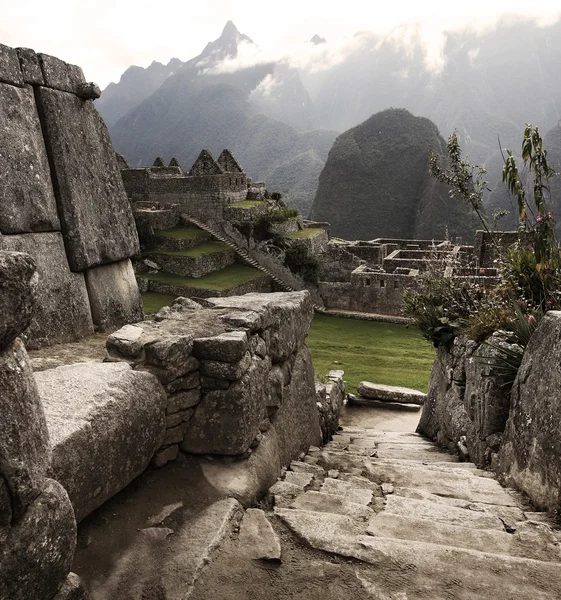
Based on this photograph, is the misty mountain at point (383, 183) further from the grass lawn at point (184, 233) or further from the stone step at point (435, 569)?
the stone step at point (435, 569)

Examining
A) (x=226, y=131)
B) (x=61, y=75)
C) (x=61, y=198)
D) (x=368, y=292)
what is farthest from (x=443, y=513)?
(x=226, y=131)

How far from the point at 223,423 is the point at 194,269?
2358 cm

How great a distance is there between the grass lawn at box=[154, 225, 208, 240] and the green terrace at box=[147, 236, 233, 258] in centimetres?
85

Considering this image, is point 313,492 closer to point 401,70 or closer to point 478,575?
point 478,575

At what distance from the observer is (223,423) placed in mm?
3775

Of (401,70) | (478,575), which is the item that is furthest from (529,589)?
(401,70)

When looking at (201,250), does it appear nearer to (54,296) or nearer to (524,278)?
(524,278)

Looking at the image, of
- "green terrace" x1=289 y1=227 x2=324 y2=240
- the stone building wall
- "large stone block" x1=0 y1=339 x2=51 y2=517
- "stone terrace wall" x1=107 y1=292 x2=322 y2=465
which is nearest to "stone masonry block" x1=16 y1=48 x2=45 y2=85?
"stone terrace wall" x1=107 y1=292 x2=322 y2=465

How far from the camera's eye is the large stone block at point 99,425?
2.52 meters

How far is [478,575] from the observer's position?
2668 millimetres

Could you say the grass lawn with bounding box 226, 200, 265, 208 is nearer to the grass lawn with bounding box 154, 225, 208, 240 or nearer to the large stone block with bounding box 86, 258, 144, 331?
the grass lawn with bounding box 154, 225, 208, 240

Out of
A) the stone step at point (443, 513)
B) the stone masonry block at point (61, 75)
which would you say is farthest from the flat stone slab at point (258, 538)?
the stone masonry block at point (61, 75)

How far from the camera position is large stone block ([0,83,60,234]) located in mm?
3711

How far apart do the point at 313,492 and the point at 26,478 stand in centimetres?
241
